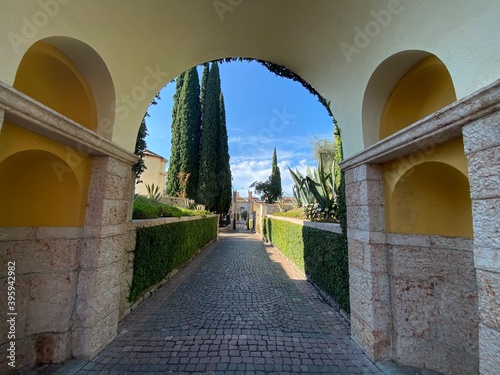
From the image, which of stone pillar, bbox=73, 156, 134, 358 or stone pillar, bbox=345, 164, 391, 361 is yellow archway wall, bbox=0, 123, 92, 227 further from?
stone pillar, bbox=345, 164, 391, 361

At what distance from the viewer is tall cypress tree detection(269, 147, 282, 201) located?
31855mm

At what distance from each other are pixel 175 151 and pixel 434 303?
21.5 m

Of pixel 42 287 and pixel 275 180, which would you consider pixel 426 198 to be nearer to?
pixel 42 287

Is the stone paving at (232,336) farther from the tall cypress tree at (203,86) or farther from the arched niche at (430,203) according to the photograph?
the tall cypress tree at (203,86)

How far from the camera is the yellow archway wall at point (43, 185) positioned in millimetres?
2516

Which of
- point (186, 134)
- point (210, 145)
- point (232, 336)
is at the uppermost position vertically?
point (186, 134)

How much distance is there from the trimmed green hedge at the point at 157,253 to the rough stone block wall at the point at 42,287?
1.42 metres

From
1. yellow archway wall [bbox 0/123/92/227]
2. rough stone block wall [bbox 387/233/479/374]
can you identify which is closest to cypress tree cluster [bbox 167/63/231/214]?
yellow archway wall [bbox 0/123/92/227]

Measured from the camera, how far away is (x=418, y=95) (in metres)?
2.97

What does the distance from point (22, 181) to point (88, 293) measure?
1655mm

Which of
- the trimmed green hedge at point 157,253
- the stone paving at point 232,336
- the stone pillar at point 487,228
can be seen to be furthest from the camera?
the trimmed green hedge at point 157,253

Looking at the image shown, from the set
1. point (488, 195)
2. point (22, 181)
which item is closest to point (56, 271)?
point (22, 181)

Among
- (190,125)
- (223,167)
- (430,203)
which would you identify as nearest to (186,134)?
(190,125)

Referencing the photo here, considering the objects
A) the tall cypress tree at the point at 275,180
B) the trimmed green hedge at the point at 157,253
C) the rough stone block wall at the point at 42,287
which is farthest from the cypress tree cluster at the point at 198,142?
the rough stone block wall at the point at 42,287
